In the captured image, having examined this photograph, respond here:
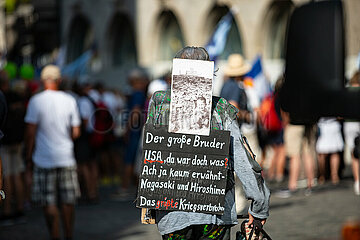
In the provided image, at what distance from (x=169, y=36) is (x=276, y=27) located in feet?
17.0

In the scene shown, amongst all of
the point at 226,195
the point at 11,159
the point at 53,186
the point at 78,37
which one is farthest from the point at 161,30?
the point at 226,195

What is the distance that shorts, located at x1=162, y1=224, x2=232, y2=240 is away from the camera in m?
4.35

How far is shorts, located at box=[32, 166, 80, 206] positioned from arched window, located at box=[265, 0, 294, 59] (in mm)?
12842

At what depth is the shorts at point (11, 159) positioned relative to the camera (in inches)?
397

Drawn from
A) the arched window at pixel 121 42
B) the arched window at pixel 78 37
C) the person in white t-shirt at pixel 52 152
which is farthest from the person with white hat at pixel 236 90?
the arched window at pixel 78 37

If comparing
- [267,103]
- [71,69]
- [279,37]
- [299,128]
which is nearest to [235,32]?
[279,37]

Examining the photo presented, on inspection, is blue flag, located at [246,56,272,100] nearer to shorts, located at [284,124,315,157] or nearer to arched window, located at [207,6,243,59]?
shorts, located at [284,124,315,157]

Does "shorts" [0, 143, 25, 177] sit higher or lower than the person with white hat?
lower

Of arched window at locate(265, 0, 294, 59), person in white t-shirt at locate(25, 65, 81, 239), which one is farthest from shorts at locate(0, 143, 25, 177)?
arched window at locate(265, 0, 294, 59)

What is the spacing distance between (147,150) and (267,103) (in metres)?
10.5

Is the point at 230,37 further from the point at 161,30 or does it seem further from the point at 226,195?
the point at 226,195

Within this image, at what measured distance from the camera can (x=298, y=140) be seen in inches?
488

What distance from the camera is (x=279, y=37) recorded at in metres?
20.7

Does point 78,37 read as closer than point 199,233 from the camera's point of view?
No
